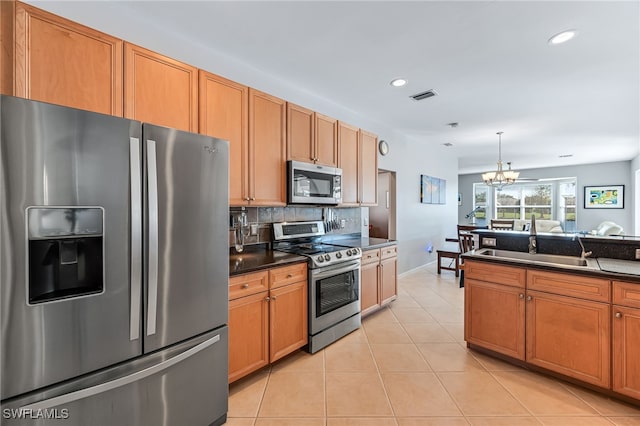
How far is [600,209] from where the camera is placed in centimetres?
814

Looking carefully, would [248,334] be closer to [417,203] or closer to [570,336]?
[570,336]

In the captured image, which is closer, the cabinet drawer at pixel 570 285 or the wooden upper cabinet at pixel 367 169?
the cabinet drawer at pixel 570 285

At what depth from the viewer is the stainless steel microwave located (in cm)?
274

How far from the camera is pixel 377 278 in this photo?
3.45m

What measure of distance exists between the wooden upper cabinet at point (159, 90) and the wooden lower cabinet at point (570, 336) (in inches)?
119

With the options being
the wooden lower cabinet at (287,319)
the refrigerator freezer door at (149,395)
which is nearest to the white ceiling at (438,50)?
the wooden lower cabinet at (287,319)

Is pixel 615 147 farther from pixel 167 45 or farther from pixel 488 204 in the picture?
pixel 167 45

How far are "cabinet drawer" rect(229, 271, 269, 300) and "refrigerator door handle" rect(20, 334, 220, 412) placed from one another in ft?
1.30

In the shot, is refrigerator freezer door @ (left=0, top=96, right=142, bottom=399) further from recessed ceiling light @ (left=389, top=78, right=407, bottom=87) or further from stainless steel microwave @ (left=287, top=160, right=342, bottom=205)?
recessed ceiling light @ (left=389, top=78, right=407, bottom=87)

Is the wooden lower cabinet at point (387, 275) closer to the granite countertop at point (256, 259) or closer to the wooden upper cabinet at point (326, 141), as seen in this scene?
the wooden upper cabinet at point (326, 141)

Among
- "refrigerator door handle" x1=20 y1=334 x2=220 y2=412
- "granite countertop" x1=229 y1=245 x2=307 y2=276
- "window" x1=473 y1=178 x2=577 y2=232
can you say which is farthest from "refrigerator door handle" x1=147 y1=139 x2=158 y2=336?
"window" x1=473 y1=178 x2=577 y2=232

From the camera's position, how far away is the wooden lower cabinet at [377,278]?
3248 millimetres

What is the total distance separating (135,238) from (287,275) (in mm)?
1263

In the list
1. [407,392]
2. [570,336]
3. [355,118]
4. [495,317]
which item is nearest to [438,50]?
[355,118]
